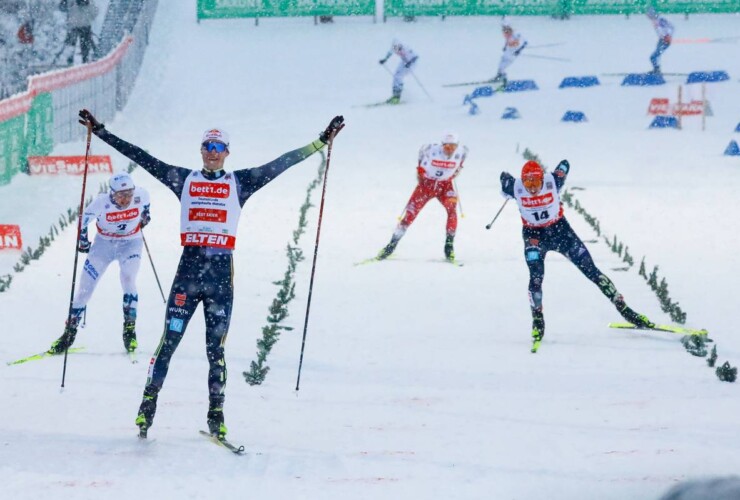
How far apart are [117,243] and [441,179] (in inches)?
218

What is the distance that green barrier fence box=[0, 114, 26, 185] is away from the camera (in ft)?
70.1

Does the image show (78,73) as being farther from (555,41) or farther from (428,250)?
(555,41)

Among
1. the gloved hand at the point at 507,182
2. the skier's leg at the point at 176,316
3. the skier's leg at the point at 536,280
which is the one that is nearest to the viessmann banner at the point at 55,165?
the gloved hand at the point at 507,182

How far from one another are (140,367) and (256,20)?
27486 millimetres

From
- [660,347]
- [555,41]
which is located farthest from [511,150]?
[660,347]

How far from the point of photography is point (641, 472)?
7.67 m

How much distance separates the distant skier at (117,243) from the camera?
11.3 meters

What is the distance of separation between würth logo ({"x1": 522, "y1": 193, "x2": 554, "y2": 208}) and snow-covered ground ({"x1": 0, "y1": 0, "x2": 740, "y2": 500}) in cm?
137

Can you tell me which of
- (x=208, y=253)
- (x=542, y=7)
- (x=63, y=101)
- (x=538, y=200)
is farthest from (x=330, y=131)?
(x=542, y=7)

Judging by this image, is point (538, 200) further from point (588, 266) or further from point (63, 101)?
point (63, 101)

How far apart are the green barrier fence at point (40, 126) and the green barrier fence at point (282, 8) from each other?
42.5 ft

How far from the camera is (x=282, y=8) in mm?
36750

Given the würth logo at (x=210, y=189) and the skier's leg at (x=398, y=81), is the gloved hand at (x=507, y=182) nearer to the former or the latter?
the würth logo at (x=210, y=189)

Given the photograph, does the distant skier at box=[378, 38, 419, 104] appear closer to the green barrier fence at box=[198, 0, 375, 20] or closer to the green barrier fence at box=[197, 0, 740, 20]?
the green barrier fence at box=[198, 0, 375, 20]
